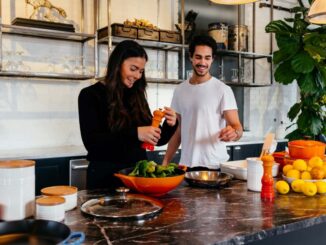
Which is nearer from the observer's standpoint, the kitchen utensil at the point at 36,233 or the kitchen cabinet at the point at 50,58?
the kitchen utensil at the point at 36,233

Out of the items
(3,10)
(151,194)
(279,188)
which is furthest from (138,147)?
(3,10)

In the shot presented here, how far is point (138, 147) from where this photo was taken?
2.14 m

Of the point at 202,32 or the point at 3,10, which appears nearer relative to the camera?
the point at 3,10

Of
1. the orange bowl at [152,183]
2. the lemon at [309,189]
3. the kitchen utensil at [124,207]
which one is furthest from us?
the lemon at [309,189]

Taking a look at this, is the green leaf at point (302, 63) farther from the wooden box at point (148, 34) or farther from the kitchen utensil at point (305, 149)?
the kitchen utensil at point (305, 149)

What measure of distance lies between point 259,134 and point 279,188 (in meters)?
3.84

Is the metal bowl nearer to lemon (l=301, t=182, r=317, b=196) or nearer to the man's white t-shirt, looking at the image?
lemon (l=301, t=182, r=317, b=196)

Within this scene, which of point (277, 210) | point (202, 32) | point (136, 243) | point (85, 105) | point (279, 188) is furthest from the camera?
point (202, 32)

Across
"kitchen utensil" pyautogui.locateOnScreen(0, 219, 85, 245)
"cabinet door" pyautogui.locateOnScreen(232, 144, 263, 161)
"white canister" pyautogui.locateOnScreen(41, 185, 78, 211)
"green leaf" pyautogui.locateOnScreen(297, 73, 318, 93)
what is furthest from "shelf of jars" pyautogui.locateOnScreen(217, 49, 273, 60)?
"kitchen utensil" pyautogui.locateOnScreen(0, 219, 85, 245)

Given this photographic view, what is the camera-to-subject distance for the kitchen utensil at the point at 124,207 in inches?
51.7

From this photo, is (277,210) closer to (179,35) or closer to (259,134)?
(179,35)

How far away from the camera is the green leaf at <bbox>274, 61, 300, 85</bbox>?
3.99 metres

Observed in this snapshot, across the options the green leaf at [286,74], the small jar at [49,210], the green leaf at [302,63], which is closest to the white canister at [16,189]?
the small jar at [49,210]

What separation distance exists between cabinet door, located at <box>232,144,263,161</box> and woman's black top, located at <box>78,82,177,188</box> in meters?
2.34
